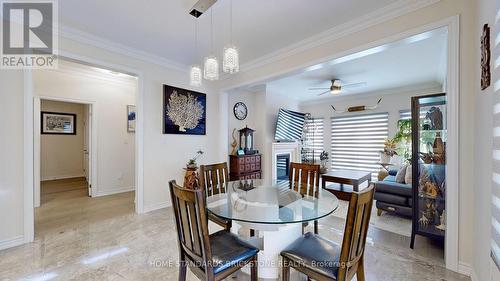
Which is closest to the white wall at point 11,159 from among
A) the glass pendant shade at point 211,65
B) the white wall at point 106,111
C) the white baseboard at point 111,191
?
the white wall at point 106,111

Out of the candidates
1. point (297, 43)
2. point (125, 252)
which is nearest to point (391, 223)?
point (297, 43)

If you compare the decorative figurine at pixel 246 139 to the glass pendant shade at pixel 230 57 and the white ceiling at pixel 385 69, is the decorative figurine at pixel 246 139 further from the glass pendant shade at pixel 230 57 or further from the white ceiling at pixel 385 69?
the glass pendant shade at pixel 230 57

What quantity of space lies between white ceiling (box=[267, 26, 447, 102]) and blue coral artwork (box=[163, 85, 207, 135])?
168 cm

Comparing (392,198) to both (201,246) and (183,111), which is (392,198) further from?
(183,111)

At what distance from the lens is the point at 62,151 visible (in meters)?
6.18

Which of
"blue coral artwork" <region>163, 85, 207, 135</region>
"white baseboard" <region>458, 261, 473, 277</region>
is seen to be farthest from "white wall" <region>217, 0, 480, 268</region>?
"blue coral artwork" <region>163, 85, 207, 135</region>

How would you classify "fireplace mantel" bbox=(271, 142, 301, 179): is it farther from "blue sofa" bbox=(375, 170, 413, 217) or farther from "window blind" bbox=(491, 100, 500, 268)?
"window blind" bbox=(491, 100, 500, 268)

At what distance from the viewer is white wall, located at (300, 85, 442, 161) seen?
4965mm

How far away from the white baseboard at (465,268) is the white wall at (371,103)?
157 inches

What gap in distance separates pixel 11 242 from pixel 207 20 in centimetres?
336

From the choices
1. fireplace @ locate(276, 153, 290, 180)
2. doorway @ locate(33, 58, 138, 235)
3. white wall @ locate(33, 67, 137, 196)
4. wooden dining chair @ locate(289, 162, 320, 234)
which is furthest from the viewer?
fireplace @ locate(276, 153, 290, 180)

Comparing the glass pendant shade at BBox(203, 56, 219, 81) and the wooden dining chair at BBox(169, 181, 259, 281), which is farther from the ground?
the glass pendant shade at BBox(203, 56, 219, 81)

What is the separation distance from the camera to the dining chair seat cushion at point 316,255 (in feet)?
4.12

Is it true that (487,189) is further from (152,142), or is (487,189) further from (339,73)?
(152,142)
